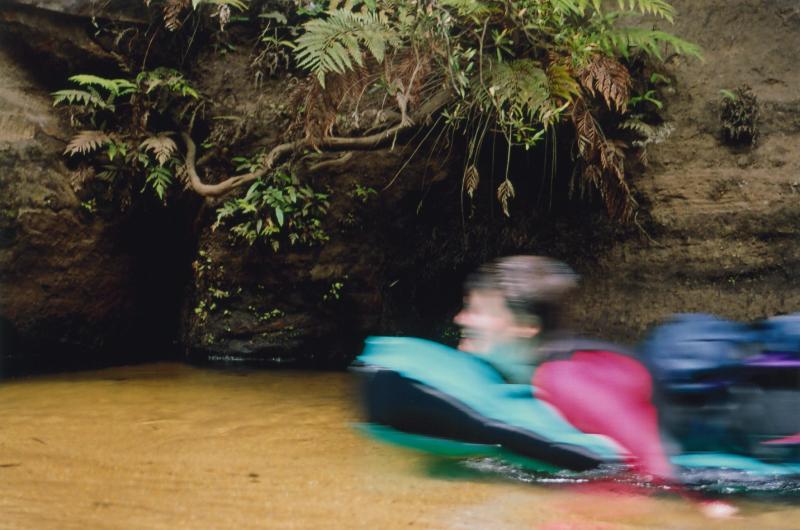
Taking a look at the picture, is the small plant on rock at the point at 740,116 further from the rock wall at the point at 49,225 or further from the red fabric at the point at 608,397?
the rock wall at the point at 49,225

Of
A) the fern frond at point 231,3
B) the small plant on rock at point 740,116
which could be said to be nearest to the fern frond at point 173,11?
the fern frond at point 231,3

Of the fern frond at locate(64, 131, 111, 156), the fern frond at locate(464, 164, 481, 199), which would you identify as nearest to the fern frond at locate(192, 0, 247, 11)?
the fern frond at locate(64, 131, 111, 156)

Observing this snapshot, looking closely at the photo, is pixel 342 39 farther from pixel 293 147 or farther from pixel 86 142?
pixel 86 142

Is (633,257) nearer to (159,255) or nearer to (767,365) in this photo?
(767,365)

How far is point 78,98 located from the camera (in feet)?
17.6

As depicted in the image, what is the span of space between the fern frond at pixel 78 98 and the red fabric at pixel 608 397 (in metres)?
4.34

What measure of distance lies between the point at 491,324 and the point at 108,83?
3.96 m

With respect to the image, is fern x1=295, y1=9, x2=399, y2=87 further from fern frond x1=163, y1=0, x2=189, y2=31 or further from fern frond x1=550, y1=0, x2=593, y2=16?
fern frond x1=163, y1=0, x2=189, y2=31

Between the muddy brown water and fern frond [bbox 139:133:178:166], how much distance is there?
2106 mm

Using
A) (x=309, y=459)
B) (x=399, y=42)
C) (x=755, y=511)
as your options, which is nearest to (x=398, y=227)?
(x=399, y=42)

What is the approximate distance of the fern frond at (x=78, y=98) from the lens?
5.32 metres

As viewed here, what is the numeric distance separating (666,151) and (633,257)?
85 centimetres

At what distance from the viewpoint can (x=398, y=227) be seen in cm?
582

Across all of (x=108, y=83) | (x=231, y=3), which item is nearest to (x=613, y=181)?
(x=231, y=3)
